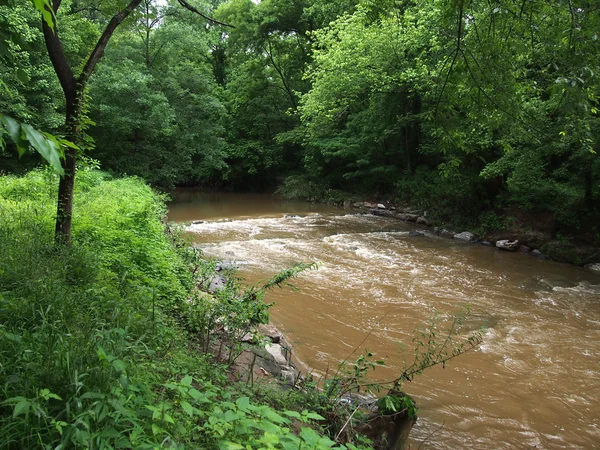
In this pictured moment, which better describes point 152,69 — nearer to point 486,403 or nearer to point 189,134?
point 189,134

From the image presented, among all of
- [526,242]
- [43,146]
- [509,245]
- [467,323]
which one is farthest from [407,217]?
[43,146]

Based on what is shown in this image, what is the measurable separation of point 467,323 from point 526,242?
7.28 meters

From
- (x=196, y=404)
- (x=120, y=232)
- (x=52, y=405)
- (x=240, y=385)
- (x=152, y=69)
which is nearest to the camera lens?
(x=52, y=405)

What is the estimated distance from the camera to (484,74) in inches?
144

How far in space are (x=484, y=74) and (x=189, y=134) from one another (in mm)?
17677

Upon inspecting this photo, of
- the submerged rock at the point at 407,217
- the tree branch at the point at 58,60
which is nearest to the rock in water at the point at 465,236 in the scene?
the submerged rock at the point at 407,217

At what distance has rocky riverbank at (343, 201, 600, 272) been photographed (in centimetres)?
1122

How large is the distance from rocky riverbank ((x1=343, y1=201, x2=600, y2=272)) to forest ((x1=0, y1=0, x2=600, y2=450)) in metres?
0.12

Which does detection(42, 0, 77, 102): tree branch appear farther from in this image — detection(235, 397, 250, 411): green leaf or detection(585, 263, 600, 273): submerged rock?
detection(585, 263, 600, 273): submerged rock

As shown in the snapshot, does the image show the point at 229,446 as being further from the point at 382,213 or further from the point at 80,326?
the point at 382,213

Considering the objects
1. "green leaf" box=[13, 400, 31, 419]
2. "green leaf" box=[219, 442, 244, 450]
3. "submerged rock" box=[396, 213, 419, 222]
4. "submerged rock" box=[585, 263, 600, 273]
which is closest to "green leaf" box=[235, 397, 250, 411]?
"green leaf" box=[219, 442, 244, 450]

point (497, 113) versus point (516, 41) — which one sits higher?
point (516, 41)

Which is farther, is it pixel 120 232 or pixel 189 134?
pixel 189 134

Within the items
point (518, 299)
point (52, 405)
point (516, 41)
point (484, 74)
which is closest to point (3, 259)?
point (52, 405)
